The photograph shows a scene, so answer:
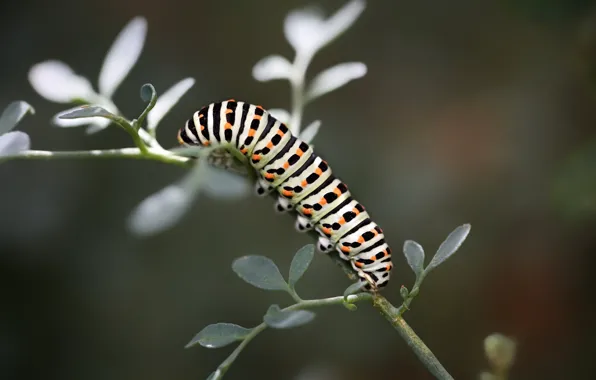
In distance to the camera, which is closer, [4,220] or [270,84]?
[4,220]

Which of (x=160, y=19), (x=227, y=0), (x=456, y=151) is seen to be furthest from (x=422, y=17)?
(x=160, y=19)

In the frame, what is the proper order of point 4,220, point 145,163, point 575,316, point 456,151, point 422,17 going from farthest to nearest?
point 422,17 → point 456,151 → point 575,316 → point 145,163 → point 4,220

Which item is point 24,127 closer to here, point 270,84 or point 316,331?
point 270,84

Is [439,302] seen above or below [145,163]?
below

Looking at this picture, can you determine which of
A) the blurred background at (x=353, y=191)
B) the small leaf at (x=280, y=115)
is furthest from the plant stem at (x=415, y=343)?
the blurred background at (x=353, y=191)

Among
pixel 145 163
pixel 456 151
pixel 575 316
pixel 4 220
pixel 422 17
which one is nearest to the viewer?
pixel 4 220

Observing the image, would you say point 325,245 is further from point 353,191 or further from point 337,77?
point 353,191
